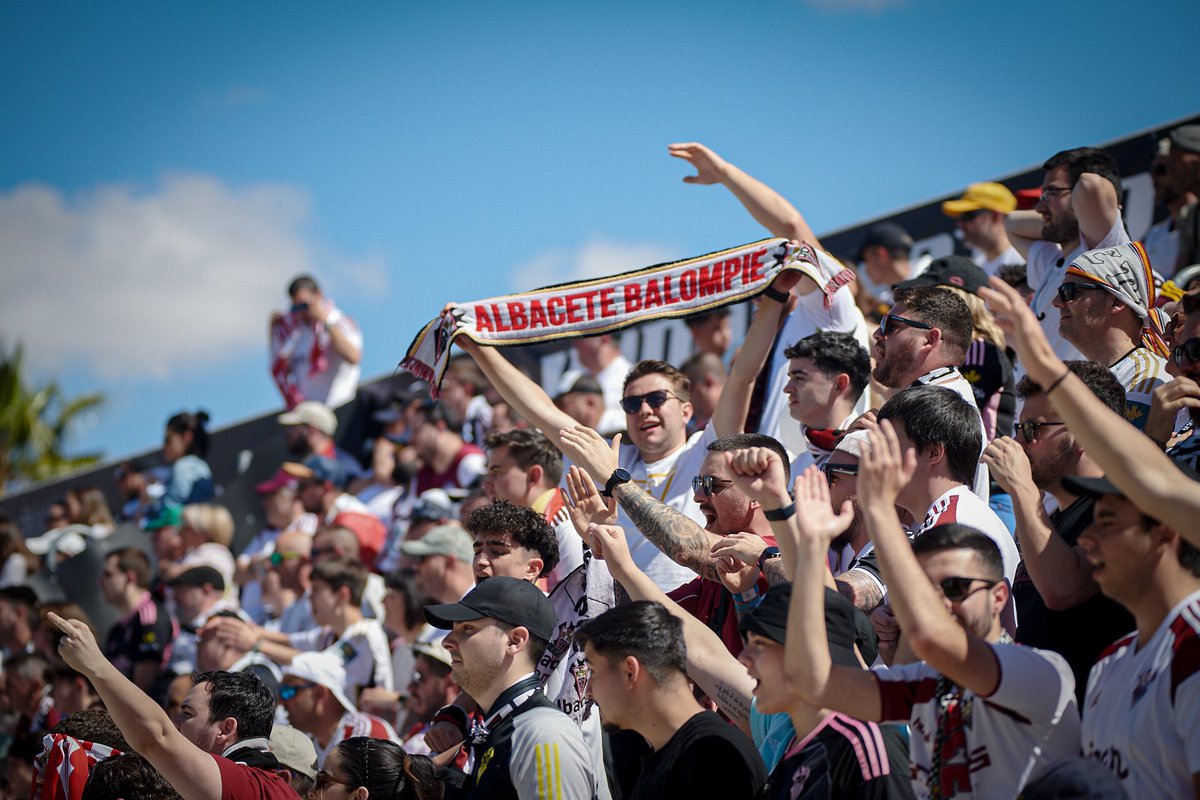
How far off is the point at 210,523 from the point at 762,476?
9.01 metres

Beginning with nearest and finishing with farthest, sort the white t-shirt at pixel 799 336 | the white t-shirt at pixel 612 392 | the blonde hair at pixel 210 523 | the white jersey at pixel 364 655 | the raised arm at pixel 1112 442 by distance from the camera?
the raised arm at pixel 1112 442 → the white t-shirt at pixel 799 336 → the white jersey at pixel 364 655 → the white t-shirt at pixel 612 392 → the blonde hair at pixel 210 523

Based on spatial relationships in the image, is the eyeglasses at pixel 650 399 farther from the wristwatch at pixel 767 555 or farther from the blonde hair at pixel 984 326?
the wristwatch at pixel 767 555

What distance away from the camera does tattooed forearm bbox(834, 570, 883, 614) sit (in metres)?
4.42

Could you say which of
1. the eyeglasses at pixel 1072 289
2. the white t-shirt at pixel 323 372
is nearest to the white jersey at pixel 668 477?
the eyeglasses at pixel 1072 289

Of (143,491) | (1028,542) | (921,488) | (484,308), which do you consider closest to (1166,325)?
(921,488)

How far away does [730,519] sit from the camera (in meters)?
5.09

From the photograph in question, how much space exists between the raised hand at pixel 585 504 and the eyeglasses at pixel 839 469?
33.5 inches

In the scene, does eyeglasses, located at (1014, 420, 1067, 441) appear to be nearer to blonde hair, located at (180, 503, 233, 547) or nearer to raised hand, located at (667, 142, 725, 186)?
raised hand, located at (667, 142, 725, 186)

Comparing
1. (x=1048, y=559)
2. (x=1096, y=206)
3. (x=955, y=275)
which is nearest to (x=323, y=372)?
(x=955, y=275)

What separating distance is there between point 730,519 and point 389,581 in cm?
363

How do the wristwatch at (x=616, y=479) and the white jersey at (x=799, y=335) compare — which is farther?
the white jersey at (x=799, y=335)

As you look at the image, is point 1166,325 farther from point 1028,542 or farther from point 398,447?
point 398,447

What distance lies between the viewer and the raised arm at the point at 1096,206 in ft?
21.2

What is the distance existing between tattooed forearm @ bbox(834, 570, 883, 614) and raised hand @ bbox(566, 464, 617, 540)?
3.17 ft
